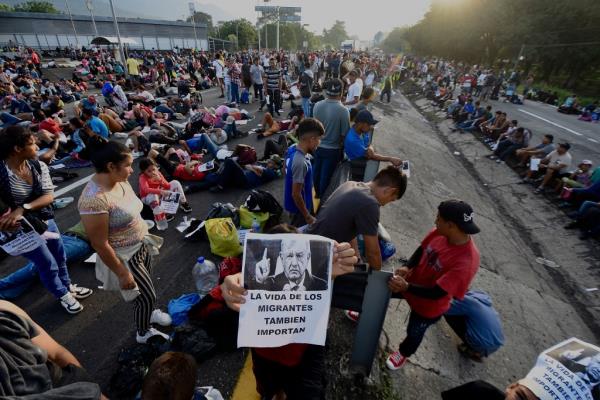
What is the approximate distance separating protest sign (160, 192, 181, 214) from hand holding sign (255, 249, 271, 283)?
173 inches

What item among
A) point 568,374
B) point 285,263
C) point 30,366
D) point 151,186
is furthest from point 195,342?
point 151,186

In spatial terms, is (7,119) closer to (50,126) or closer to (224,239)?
(50,126)

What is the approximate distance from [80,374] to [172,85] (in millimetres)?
23951

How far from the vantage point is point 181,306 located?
3574mm

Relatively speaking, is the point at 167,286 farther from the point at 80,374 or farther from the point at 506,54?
the point at 506,54

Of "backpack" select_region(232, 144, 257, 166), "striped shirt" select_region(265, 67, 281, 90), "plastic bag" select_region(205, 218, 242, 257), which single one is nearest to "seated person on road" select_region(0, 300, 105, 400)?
"plastic bag" select_region(205, 218, 242, 257)

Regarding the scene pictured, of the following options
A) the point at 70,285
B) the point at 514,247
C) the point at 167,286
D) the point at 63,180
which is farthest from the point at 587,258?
the point at 63,180

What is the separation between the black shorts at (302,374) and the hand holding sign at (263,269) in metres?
0.79

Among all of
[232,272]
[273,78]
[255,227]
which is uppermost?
[273,78]

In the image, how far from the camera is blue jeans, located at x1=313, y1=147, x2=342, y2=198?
5.63 m

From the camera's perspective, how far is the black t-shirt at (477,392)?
1962 millimetres

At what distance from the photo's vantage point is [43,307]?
3.67 metres

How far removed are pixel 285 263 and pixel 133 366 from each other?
2.22 metres

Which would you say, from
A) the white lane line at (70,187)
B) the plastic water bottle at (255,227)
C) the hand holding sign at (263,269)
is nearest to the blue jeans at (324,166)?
the plastic water bottle at (255,227)
